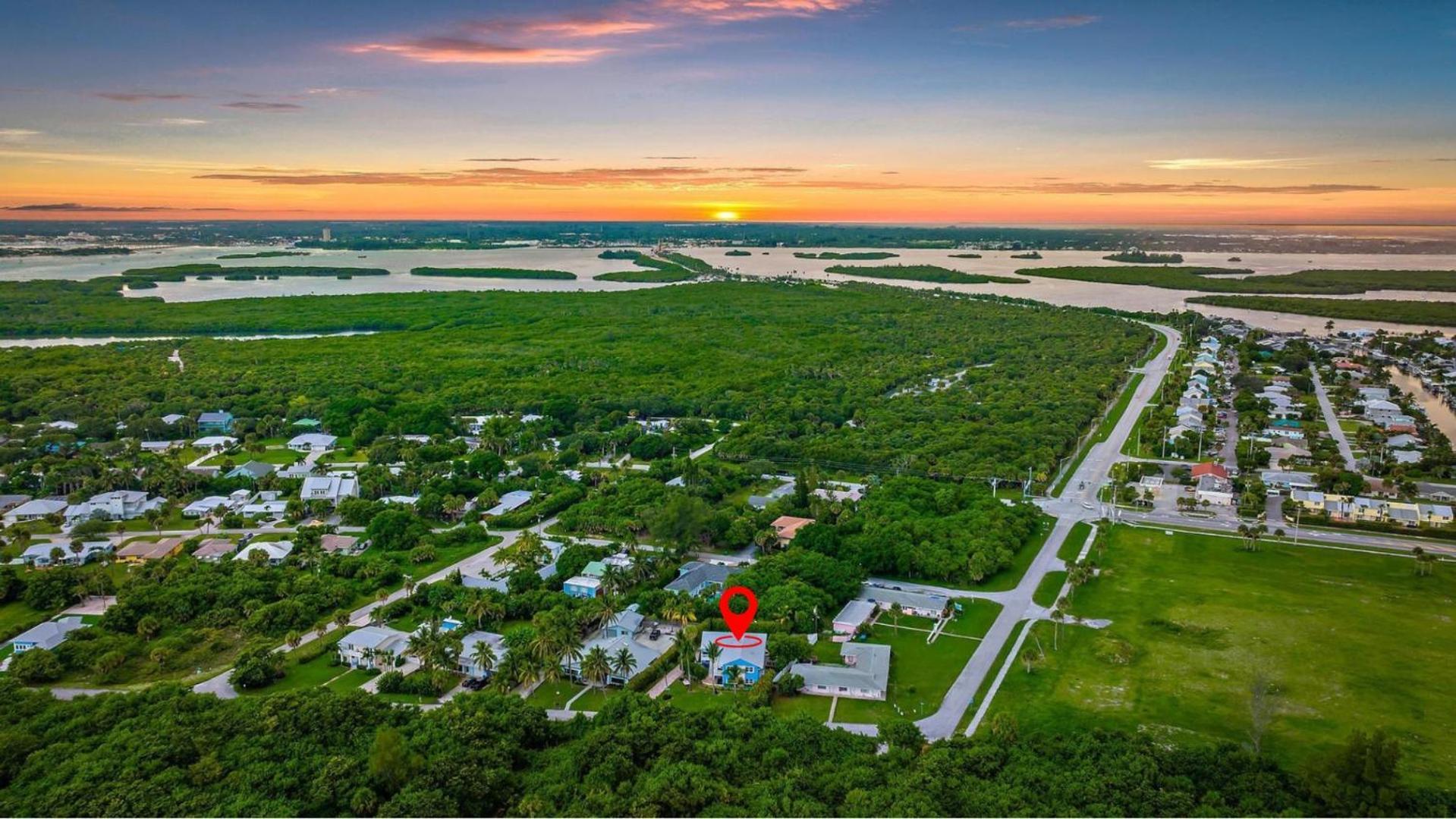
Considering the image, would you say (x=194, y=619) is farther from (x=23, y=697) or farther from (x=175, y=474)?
(x=175, y=474)

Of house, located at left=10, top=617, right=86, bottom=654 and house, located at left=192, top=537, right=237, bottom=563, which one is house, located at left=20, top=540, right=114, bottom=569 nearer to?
house, located at left=192, top=537, right=237, bottom=563

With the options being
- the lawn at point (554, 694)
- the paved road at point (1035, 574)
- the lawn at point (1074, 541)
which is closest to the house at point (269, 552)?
the lawn at point (554, 694)

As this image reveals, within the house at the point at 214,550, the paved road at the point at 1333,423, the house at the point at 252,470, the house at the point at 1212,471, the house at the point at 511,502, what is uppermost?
the paved road at the point at 1333,423

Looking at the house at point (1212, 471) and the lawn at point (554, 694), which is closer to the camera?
the lawn at point (554, 694)

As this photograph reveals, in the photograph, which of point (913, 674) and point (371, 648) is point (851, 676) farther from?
point (371, 648)

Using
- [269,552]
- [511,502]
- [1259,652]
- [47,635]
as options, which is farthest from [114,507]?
[1259,652]

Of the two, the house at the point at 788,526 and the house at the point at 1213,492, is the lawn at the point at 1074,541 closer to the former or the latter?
the house at the point at 1213,492
